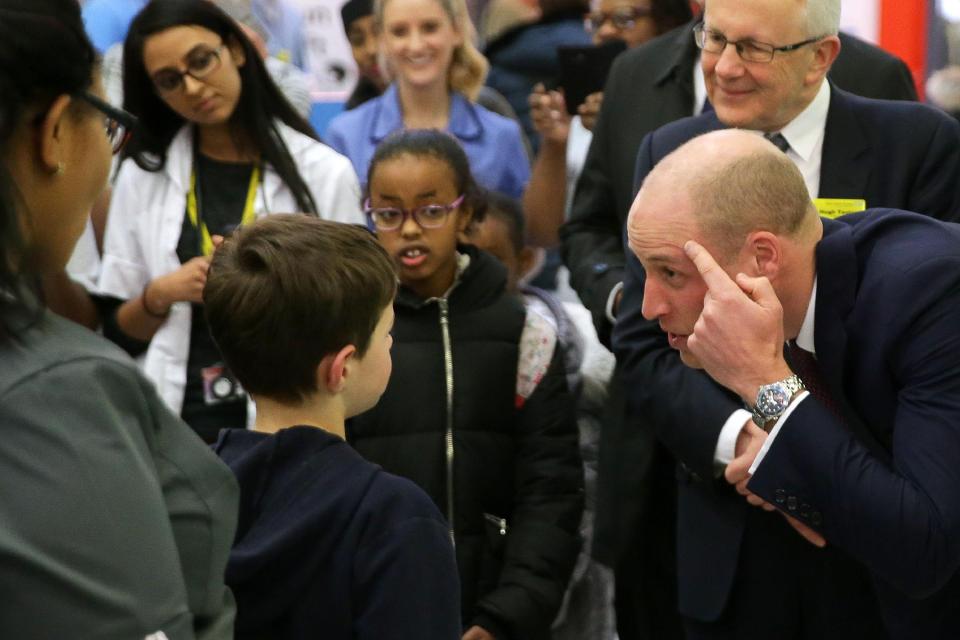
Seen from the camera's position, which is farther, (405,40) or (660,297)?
(405,40)

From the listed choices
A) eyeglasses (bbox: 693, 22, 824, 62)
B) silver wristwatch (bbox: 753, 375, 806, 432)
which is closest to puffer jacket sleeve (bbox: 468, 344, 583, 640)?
eyeglasses (bbox: 693, 22, 824, 62)

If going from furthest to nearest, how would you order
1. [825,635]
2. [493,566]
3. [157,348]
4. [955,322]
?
[157,348]
[493,566]
[825,635]
[955,322]

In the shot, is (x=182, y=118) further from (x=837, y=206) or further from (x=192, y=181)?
(x=837, y=206)

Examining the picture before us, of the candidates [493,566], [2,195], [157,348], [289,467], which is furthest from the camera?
[157,348]

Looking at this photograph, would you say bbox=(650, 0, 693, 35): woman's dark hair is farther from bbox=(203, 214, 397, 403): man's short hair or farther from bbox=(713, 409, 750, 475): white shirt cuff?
bbox=(203, 214, 397, 403): man's short hair

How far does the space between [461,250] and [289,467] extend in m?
1.46

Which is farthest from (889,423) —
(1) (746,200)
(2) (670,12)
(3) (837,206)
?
(2) (670,12)

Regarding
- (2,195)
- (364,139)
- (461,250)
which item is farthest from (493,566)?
(2,195)

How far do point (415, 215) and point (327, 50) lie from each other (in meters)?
2.63

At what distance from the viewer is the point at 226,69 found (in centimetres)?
366

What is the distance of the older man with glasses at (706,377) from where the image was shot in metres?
2.71

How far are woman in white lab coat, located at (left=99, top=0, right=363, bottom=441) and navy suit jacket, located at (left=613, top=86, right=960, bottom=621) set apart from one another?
41.0 inches

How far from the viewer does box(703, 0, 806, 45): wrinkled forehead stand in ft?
9.39

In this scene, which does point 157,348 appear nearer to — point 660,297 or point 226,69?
point 226,69
